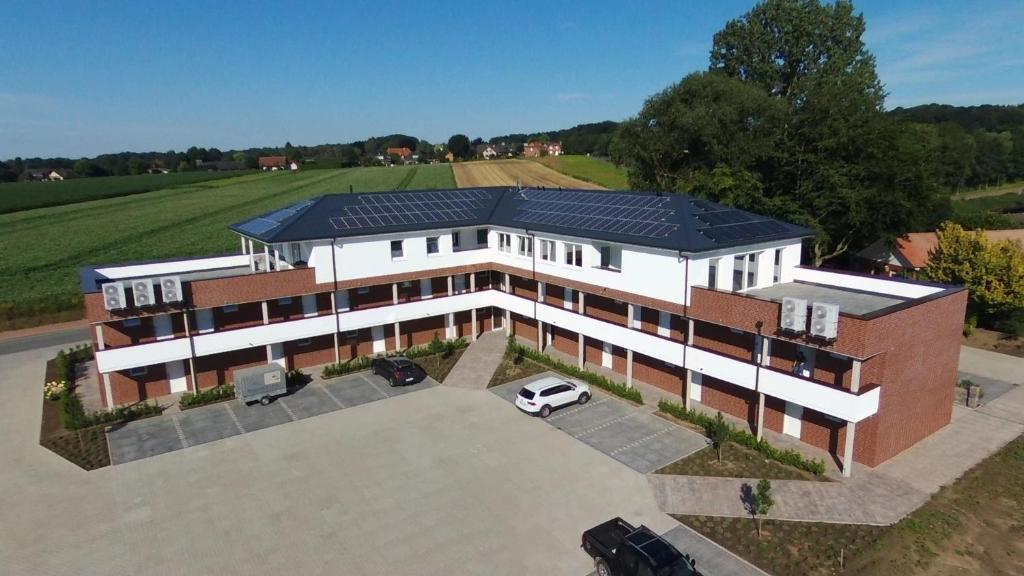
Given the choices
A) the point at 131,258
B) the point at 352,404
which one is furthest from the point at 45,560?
the point at 131,258

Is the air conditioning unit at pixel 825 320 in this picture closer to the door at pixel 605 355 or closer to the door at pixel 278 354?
the door at pixel 605 355

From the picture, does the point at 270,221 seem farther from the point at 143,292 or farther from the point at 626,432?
the point at 626,432

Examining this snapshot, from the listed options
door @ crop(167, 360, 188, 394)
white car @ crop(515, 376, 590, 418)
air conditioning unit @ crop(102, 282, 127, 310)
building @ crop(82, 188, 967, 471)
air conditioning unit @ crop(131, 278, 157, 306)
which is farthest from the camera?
door @ crop(167, 360, 188, 394)

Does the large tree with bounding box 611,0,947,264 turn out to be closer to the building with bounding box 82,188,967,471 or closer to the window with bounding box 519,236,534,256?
the building with bounding box 82,188,967,471

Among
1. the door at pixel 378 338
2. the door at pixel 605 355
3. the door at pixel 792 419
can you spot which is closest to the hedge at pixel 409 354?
the door at pixel 378 338

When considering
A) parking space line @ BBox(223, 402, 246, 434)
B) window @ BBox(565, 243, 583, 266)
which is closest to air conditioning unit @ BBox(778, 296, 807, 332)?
window @ BBox(565, 243, 583, 266)
